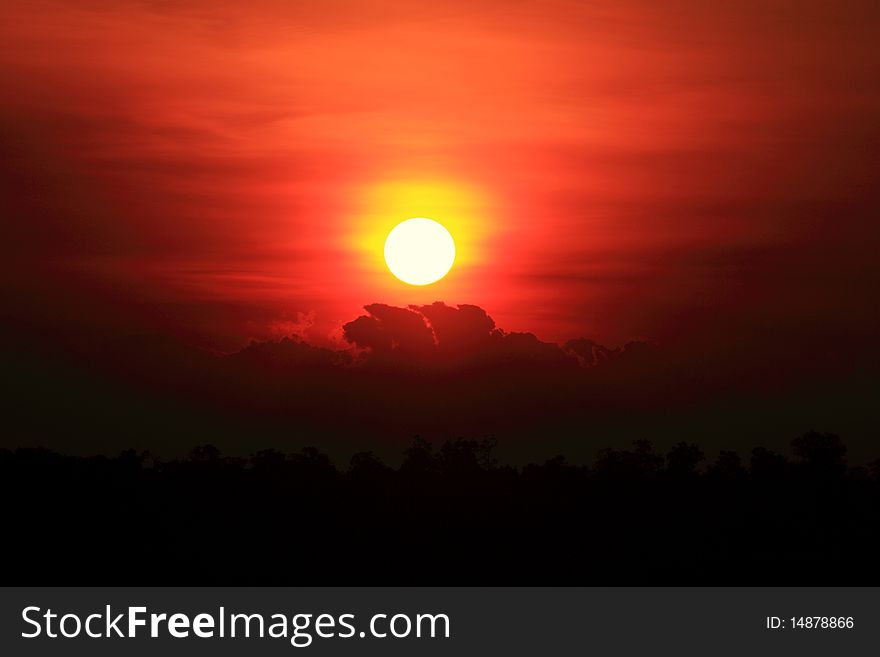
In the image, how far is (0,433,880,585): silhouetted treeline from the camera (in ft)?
409

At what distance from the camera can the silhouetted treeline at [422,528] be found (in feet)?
409

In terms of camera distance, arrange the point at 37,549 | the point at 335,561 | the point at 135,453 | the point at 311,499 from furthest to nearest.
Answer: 1. the point at 135,453
2. the point at 311,499
3. the point at 335,561
4. the point at 37,549

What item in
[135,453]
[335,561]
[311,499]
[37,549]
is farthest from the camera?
[135,453]

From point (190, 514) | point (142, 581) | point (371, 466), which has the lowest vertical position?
point (142, 581)

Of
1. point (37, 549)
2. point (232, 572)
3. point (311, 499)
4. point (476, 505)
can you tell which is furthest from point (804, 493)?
point (37, 549)

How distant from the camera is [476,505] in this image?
147875 mm

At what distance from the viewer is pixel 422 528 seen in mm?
139500

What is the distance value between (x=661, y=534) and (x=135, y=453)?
65.0m

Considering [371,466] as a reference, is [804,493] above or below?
below

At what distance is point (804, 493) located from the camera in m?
149

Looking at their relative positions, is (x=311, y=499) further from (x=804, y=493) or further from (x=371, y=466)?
(x=804, y=493)

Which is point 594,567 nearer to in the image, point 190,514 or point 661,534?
point 661,534

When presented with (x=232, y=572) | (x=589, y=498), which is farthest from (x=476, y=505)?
(x=232, y=572)

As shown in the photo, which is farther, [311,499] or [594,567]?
[311,499]
